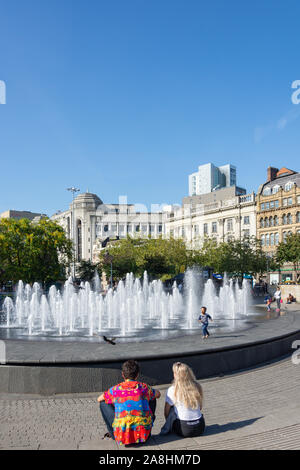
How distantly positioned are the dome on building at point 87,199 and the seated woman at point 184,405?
4642 inches

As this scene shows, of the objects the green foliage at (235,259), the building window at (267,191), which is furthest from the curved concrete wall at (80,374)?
the building window at (267,191)

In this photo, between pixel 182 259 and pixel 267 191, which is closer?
pixel 182 259

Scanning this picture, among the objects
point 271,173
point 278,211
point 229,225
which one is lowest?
point 229,225

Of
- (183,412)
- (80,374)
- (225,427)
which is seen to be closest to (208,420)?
(225,427)

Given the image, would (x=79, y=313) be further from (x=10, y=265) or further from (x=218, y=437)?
(x=218, y=437)

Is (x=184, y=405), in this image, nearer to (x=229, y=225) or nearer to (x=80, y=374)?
(x=80, y=374)

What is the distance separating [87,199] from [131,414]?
119m

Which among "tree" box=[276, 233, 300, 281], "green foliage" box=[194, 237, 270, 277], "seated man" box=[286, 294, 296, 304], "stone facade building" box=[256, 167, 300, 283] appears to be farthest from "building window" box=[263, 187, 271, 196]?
"seated man" box=[286, 294, 296, 304]

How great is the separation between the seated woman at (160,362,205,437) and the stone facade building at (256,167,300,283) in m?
55.0


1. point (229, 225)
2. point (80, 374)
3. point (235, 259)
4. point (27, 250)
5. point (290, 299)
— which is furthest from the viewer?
point (229, 225)

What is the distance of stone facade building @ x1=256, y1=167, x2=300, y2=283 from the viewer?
57156mm

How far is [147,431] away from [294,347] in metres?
9.24

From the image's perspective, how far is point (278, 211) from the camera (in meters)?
59.2

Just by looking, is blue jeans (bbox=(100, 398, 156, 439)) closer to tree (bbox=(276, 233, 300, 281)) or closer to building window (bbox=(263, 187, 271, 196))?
tree (bbox=(276, 233, 300, 281))
